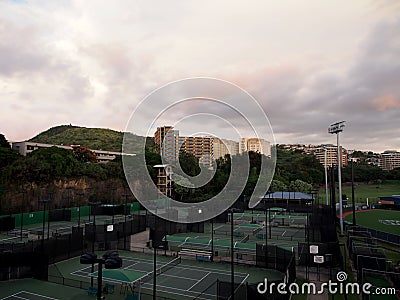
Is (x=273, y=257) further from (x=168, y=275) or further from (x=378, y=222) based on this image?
(x=378, y=222)

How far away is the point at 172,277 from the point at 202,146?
1893 inches

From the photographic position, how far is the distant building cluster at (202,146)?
48550mm

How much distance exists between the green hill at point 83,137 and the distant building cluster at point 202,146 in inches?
2344

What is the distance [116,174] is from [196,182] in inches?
627

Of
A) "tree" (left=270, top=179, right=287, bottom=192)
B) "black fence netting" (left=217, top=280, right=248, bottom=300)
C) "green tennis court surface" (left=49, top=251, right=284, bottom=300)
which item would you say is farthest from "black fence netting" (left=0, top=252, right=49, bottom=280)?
"tree" (left=270, top=179, right=287, bottom=192)

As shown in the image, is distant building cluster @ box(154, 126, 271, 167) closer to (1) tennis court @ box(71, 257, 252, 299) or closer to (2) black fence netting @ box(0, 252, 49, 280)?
(1) tennis court @ box(71, 257, 252, 299)

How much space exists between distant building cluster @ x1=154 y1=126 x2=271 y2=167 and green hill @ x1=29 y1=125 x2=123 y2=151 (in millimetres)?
59543

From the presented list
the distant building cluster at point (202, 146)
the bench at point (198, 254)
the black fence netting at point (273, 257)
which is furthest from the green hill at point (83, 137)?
the black fence netting at point (273, 257)

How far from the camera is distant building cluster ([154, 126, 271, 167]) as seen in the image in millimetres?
48550

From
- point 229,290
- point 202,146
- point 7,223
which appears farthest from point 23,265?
point 202,146

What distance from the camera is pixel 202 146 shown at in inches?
2611

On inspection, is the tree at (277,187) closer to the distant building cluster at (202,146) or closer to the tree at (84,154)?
the distant building cluster at (202,146)

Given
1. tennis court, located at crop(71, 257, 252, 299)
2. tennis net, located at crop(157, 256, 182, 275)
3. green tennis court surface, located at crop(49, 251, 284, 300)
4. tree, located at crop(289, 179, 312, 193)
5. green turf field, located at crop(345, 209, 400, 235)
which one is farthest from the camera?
tree, located at crop(289, 179, 312, 193)

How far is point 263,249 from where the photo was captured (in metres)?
20.2
